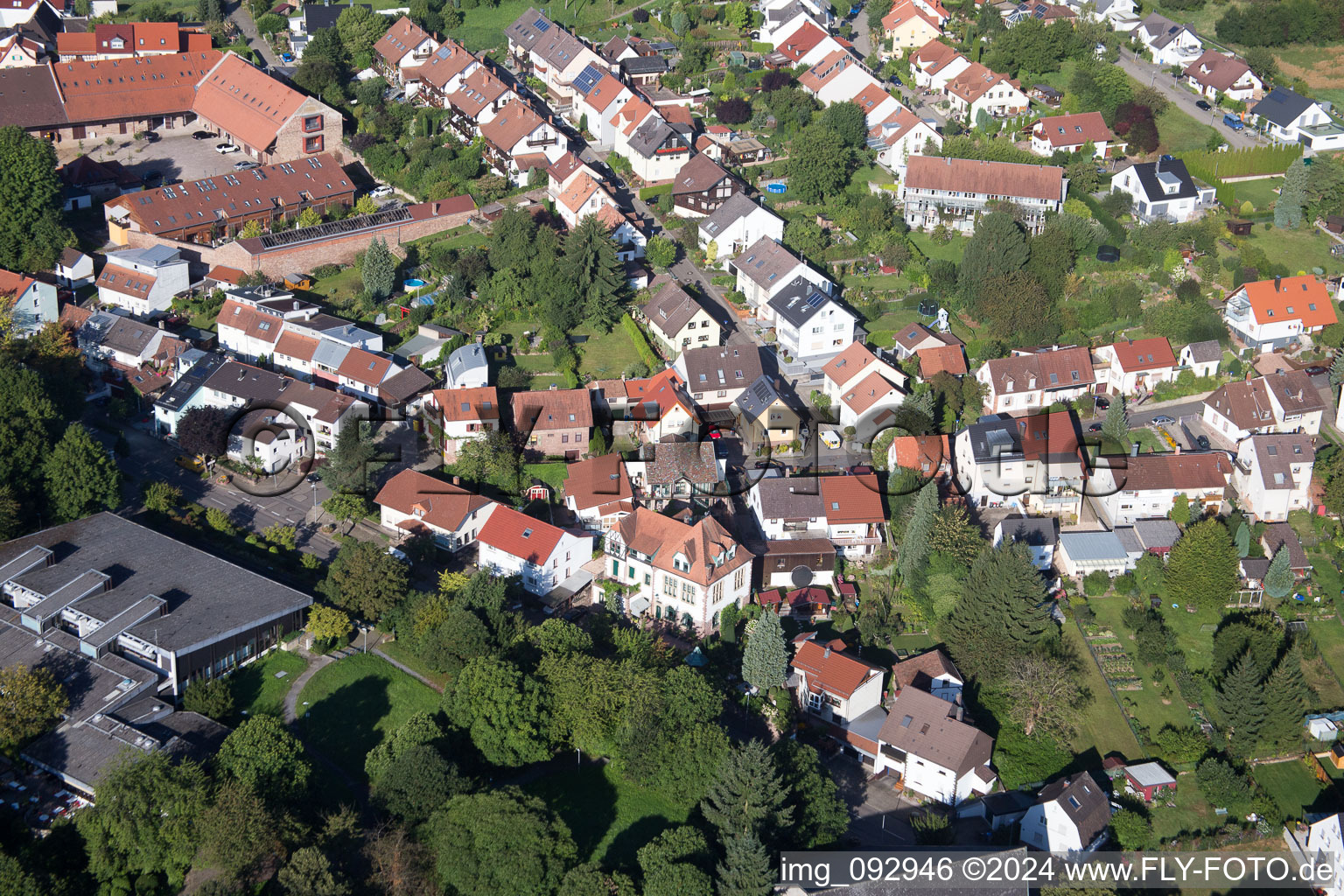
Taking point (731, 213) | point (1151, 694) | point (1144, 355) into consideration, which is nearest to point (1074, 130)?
point (1144, 355)

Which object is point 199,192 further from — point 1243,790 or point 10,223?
point 1243,790

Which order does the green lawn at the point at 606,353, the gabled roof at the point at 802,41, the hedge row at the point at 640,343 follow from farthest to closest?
the gabled roof at the point at 802,41, the hedge row at the point at 640,343, the green lawn at the point at 606,353

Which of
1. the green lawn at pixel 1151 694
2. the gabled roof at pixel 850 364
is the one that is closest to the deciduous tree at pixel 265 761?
the green lawn at pixel 1151 694

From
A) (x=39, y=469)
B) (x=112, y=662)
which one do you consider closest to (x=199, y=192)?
(x=39, y=469)

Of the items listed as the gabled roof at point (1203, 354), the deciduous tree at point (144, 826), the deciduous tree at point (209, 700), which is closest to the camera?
the deciduous tree at point (144, 826)

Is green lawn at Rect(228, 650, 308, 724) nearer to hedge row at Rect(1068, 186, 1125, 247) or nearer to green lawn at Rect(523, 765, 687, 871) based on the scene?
green lawn at Rect(523, 765, 687, 871)

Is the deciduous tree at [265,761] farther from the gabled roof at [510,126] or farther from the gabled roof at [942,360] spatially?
the gabled roof at [510,126]
